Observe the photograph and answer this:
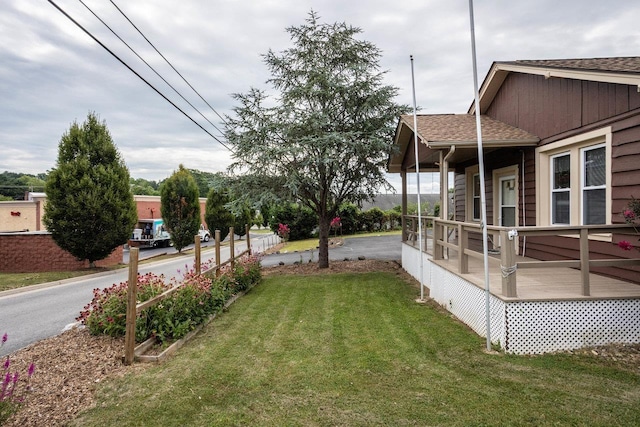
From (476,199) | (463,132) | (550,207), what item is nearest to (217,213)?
(476,199)

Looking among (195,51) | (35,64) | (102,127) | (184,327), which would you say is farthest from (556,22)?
(102,127)

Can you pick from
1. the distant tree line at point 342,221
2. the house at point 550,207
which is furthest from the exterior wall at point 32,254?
the house at point 550,207

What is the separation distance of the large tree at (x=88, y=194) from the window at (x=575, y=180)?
14537mm

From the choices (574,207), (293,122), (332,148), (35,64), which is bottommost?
(574,207)

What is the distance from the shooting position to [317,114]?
10.8 metres

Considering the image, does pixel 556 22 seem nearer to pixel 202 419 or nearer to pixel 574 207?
pixel 574 207

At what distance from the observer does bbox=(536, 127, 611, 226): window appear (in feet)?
18.4

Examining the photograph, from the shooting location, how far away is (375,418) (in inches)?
121

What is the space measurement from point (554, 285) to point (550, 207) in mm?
2446

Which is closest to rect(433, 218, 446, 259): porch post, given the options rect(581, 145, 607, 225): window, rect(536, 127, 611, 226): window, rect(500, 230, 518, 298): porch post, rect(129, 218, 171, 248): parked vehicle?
rect(536, 127, 611, 226): window

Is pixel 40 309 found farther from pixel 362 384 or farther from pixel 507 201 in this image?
pixel 507 201

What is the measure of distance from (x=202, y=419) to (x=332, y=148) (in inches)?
338

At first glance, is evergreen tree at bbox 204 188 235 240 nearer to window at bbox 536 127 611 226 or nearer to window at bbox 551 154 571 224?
window at bbox 536 127 611 226

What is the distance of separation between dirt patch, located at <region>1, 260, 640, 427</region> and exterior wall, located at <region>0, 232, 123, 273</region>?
13029 millimetres
